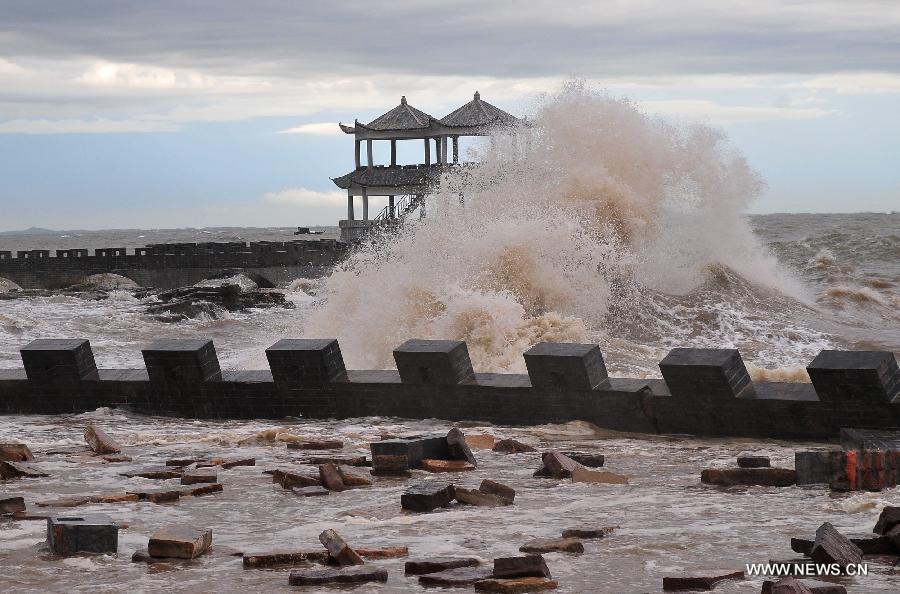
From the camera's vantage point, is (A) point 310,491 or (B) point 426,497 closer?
(B) point 426,497

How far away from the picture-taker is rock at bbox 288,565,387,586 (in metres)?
4.91

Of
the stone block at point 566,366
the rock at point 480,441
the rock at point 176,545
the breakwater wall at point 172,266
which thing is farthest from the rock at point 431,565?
the breakwater wall at point 172,266

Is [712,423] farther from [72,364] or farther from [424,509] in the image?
[72,364]

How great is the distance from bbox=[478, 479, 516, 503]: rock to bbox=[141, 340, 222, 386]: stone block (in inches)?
172

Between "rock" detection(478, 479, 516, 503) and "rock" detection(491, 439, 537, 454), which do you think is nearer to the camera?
"rock" detection(478, 479, 516, 503)

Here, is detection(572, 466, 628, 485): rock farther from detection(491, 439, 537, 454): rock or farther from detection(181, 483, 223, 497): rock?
detection(181, 483, 223, 497): rock

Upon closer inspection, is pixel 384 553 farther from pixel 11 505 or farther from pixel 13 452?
pixel 13 452

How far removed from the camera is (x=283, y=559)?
206 inches

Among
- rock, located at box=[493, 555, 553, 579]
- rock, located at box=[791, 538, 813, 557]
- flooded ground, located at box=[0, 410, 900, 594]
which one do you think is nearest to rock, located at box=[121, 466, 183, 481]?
flooded ground, located at box=[0, 410, 900, 594]

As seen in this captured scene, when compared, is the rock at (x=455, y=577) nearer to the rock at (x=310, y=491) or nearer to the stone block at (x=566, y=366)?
the rock at (x=310, y=491)

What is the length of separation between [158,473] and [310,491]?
110 cm

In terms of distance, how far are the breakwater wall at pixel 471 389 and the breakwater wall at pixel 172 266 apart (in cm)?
3889

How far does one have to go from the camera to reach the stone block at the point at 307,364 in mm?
9953

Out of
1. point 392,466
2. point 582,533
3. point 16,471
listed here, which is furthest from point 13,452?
point 582,533
